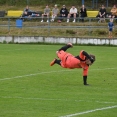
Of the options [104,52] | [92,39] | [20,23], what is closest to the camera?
[104,52]

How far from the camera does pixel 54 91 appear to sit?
52.6 feet

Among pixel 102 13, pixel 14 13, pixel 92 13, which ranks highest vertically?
pixel 102 13

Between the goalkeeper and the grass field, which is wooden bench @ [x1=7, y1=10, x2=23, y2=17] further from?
the goalkeeper

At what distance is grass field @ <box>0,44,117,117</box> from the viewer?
12625mm

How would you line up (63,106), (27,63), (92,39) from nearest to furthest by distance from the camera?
(63,106) → (27,63) → (92,39)

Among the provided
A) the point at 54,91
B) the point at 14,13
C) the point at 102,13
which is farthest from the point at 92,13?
the point at 54,91

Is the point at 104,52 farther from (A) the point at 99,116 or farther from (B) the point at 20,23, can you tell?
(A) the point at 99,116

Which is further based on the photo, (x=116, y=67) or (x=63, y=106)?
(x=116, y=67)

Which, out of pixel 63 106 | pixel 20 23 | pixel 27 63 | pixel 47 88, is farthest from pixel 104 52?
pixel 63 106

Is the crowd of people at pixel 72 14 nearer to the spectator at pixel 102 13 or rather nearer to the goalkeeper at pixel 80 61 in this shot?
the spectator at pixel 102 13

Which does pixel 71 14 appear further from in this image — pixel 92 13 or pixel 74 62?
pixel 74 62

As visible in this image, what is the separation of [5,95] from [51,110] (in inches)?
109

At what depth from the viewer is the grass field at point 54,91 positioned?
12625 mm

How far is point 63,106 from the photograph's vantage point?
43.6 ft
